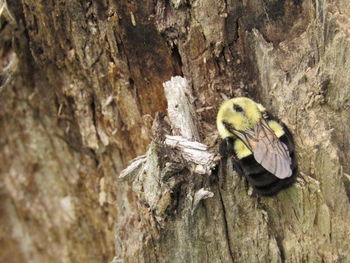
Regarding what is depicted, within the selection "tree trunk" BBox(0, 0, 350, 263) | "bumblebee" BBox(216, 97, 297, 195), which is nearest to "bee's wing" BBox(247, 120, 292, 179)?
"bumblebee" BBox(216, 97, 297, 195)

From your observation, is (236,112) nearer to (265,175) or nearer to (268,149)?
(268,149)

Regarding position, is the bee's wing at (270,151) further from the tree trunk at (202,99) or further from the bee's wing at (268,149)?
the tree trunk at (202,99)

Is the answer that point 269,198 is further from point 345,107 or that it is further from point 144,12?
point 144,12

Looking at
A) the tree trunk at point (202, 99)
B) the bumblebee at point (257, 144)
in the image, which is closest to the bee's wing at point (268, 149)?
the bumblebee at point (257, 144)

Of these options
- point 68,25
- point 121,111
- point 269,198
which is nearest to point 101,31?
point 68,25

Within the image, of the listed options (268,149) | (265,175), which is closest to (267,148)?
(268,149)

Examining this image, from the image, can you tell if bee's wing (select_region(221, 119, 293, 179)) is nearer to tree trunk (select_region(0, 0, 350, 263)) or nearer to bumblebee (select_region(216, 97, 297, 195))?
bumblebee (select_region(216, 97, 297, 195))
